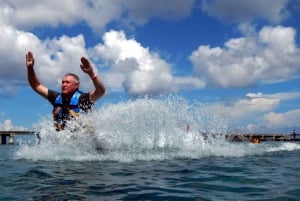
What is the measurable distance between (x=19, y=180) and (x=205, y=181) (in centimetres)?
297

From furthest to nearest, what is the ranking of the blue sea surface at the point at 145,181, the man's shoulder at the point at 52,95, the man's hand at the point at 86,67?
the man's shoulder at the point at 52,95, the man's hand at the point at 86,67, the blue sea surface at the point at 145,181

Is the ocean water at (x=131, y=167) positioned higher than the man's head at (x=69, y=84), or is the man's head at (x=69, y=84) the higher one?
the man's head at (x=69, y=84)

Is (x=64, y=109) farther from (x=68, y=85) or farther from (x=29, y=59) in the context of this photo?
(x=29, y=59)

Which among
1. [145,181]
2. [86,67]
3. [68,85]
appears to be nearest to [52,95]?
[68,85]

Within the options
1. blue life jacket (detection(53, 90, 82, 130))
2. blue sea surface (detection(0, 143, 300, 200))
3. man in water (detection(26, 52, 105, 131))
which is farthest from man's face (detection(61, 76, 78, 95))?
blue sea surface (detection(0, 143, 300, 200))

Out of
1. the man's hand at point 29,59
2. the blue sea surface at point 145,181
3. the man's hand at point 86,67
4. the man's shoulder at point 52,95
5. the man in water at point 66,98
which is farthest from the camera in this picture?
the man's shoulder at point 52,95

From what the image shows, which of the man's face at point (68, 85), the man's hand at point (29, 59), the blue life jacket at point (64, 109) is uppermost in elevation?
the man's hand at point (29, 59)

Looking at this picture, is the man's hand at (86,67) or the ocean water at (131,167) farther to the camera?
the man's hand at (86,67)

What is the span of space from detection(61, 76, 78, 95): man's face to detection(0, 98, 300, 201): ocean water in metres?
0.73

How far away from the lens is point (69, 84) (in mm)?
10289

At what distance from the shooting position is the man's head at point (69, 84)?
1027 cm

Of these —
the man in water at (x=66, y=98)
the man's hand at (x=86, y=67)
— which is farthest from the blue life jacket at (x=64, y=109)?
the man's hand at (x=86, y=67)

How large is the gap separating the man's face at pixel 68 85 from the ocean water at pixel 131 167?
73 cm

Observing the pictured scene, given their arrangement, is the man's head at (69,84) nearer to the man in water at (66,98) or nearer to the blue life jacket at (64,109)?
the man in water at (66,98)
